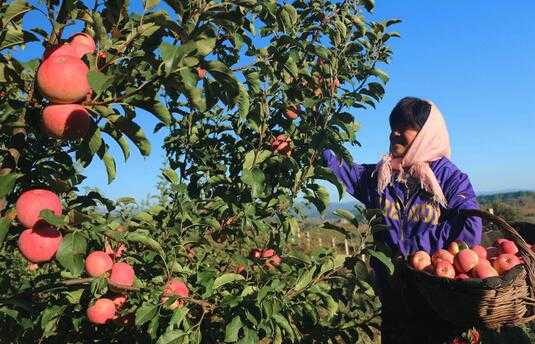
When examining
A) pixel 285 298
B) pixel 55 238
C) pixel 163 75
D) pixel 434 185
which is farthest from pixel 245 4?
pixel 434 185

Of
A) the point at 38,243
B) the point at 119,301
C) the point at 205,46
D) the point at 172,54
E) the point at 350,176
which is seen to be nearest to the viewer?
the point at 172,54

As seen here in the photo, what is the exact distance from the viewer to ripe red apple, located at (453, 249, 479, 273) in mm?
2191

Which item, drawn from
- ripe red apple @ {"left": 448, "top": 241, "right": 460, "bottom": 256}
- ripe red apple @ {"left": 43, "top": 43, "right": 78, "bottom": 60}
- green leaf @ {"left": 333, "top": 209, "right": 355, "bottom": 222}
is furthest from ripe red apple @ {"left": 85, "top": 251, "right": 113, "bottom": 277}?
ripe red apple @ {"left": 448, "top": 241, "right": 460, "bottom": 256}

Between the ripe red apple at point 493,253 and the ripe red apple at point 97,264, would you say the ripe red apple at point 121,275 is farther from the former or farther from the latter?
the ripe red apple at point 493,253

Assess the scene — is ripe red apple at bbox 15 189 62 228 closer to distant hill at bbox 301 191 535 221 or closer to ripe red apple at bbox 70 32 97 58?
ripe red apple at bbox 70 32 97 58

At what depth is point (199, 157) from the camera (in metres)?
2.64

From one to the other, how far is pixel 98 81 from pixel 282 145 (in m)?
1.18

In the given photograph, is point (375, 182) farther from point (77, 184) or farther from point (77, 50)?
point (77, 50)

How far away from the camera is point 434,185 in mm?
2635

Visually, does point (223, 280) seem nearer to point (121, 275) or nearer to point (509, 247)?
point (121, 275)

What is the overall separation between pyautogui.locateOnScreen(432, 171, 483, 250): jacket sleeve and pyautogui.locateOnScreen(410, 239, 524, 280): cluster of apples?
181 millimetres

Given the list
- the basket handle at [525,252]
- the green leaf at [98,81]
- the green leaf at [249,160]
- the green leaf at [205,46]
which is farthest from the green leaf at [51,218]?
the basket handle at [525,252]

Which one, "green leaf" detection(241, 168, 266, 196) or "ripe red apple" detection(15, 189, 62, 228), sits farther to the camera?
"green leaf" detection(241, 168, 266, 196)


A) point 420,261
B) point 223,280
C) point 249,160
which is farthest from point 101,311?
point 420,261
